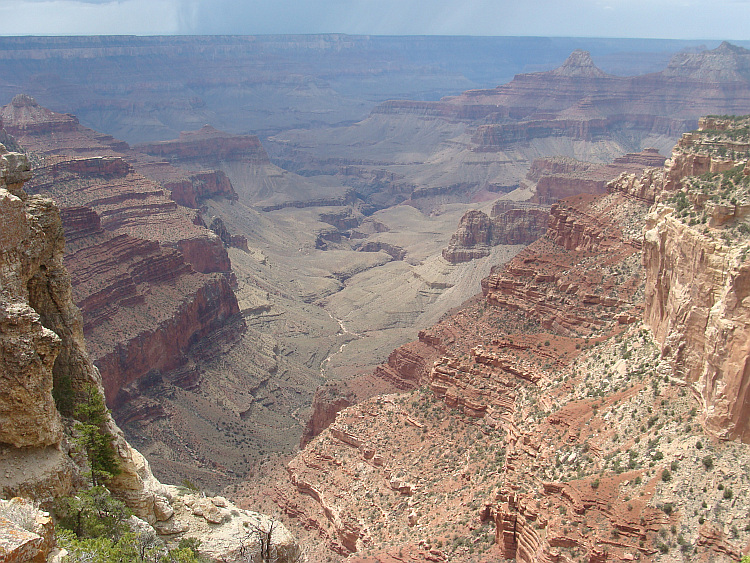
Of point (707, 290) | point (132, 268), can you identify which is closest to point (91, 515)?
point (707, 290)

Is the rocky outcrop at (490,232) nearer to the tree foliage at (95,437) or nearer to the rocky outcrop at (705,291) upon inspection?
the rocky outcrop at (705,291)

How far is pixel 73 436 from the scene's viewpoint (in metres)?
18.4

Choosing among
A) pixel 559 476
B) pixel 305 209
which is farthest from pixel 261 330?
pixel 305 209

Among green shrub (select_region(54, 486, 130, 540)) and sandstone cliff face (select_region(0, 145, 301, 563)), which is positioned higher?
sandstone cliff face (select_region(0, 145, 301, 563))

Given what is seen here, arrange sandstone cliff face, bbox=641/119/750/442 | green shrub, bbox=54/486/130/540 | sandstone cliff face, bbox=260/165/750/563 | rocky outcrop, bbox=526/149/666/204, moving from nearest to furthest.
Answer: green shrub, bbox=54/486/130/540 → sandstone cliff face, bbox=641/119/750/442 → sandstone cliff face, bbox=260/165/750/563 → rocky outcrop, bbox=526/149/666/204

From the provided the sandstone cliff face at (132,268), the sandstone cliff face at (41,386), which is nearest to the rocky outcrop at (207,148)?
the sandstone cliff face at (132,268)

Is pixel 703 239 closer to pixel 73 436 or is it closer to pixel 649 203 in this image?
pixel 73 436

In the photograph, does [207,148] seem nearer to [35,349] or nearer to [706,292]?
[706,292]

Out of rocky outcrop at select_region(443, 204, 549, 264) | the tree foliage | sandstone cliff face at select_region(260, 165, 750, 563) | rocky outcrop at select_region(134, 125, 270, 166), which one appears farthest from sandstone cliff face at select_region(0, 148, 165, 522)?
rocky outcrop at select_region(134, 125, 270, 166)

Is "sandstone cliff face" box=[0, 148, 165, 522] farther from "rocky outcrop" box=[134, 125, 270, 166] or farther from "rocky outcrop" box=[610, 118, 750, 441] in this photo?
"rocky outcrop" box=[134, 125, 270, 166]

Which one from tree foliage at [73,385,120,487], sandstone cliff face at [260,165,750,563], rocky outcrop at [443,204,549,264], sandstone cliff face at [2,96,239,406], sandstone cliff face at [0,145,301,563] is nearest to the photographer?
sandstone cliff face at [0,145,301,563]

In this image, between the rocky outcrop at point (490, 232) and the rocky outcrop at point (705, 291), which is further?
the rocky outcrop at point (490, 232)

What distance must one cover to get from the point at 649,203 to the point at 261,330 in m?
50.7

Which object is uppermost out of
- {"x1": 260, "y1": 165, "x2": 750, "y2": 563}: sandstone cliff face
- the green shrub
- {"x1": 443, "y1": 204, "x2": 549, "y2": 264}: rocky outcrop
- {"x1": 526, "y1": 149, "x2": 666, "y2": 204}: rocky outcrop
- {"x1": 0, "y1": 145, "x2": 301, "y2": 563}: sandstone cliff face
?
{"x1": 0, "y1": 145, "x2": 301, "y2": 563}: sandstone cliff face
